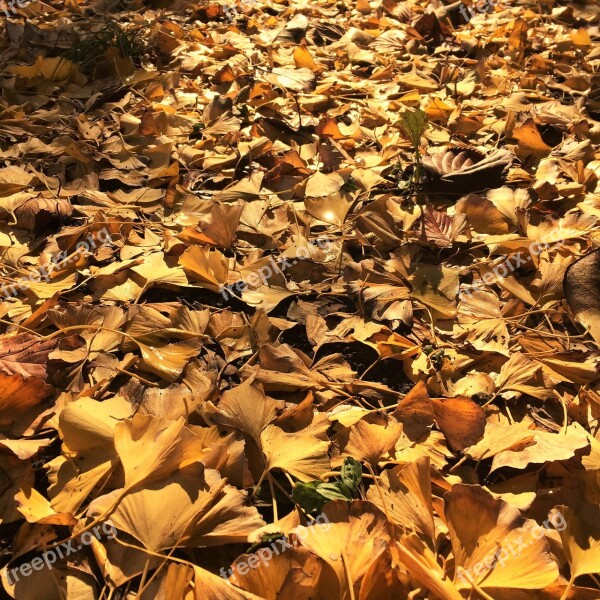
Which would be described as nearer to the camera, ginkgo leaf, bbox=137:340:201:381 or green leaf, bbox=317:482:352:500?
green leaf, bbox=317:482:352:500

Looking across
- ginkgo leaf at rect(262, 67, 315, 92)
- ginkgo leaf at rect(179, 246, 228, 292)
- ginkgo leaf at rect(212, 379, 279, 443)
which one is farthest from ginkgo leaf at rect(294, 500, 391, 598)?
ginkgo leaf at rect(262, 67, 315, 92)

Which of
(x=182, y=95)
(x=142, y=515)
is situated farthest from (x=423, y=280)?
(x=182, y=95)

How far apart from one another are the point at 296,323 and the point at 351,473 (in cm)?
25

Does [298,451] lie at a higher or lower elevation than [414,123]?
lower

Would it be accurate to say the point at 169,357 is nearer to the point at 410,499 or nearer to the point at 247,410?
the point at 247,410

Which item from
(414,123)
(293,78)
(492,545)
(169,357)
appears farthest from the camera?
(293,78)

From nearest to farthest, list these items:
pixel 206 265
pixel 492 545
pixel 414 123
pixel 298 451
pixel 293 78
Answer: pixel 492 545 < pixel 298 451 < pixel 206 265 < pixel 414 123 < pixel 293 78

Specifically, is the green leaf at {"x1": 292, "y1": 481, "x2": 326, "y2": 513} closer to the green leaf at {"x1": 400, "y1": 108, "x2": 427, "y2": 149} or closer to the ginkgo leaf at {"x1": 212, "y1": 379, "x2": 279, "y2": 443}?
the ginkgo leaf at {"x1": 212, "y1": 379, "x2": 279, "y2": 443}

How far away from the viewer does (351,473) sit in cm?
64

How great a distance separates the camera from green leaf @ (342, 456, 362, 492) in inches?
24.9

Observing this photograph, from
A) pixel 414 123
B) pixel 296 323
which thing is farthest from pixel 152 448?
pixel 414 123

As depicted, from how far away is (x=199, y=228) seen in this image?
97 cm

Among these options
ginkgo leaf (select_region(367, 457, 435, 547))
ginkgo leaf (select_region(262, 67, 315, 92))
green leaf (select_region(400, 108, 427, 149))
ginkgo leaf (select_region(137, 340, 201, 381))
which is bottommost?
ginkgo leaf (select_region(367, 457, 435, 547))

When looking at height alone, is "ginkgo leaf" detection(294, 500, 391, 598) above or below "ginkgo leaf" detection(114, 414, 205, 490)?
below
